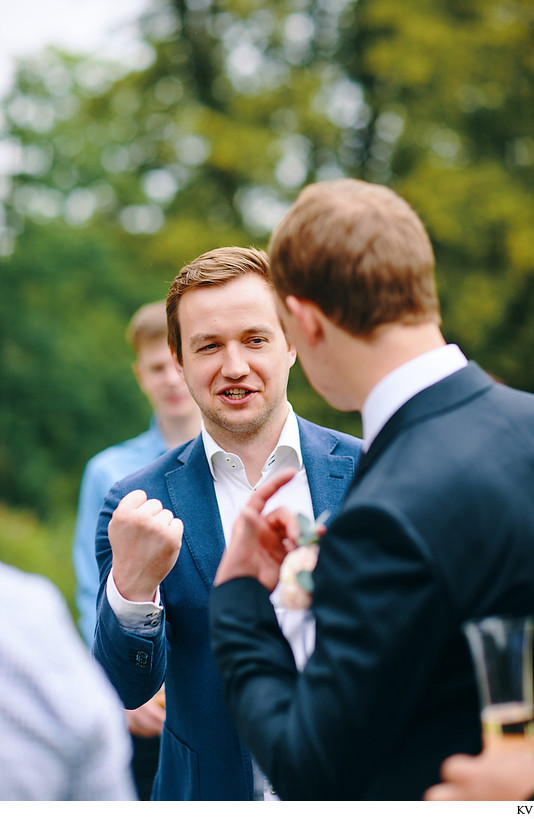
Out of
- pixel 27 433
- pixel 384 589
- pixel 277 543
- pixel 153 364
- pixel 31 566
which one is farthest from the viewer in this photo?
pixel 27 433

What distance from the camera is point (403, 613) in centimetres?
143

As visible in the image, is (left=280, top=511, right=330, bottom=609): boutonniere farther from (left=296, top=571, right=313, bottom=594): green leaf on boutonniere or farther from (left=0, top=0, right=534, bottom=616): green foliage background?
(left=0, top=0, right=534, bottom=616): green foliage background

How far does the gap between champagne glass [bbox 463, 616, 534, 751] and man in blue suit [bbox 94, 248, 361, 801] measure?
88cm

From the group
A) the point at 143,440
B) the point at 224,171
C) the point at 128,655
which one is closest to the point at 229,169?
Result: the point at 224,171

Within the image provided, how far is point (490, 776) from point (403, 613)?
34cm

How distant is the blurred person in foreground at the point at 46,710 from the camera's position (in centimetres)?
134

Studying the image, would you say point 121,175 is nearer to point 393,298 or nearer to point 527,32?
point 527,32

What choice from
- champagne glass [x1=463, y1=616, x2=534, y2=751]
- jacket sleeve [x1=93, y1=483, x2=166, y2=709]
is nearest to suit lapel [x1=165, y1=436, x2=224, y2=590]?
jacket sleeve [x1=93, y1=483, x2=166, y2=709]

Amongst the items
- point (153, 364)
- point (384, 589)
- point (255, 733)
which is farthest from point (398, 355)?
point (153, 364)

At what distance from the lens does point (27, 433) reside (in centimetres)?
1388

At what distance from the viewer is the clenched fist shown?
2.14 meters

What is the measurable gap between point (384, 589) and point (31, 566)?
965 centimetres

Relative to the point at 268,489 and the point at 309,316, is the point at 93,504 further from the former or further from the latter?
the point at 309,316

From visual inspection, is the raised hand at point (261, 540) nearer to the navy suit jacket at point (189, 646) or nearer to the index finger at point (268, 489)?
the index finger at point (268, 489)
